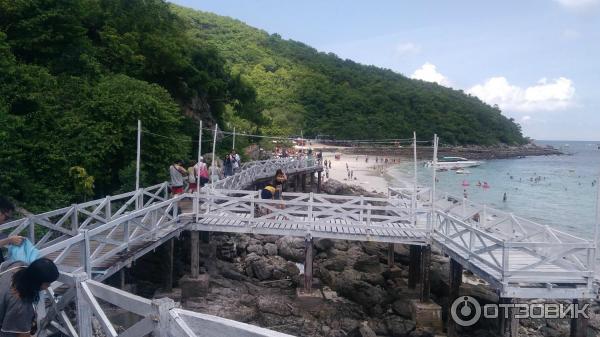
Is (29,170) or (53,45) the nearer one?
(29,170)

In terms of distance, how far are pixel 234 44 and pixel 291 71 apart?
15290mm

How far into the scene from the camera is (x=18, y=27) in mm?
20000

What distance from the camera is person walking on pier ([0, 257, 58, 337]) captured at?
3.93 m

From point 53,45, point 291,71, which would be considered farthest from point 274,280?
point 291,71

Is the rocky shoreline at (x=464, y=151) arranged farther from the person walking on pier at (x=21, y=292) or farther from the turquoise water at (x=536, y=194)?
the person walking on pier at (x=21, y=292)

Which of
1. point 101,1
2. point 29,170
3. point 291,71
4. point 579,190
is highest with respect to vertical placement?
point 291,71

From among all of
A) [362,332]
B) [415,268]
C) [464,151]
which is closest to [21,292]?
[362,332]

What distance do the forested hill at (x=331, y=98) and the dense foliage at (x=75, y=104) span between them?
4623 centimetres

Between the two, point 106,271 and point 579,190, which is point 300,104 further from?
point 106,271

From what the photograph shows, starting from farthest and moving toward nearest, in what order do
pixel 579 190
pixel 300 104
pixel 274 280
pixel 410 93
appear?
pixel 410 93 → pixel 300 104 → pixel 579 190 → pixel 274 280

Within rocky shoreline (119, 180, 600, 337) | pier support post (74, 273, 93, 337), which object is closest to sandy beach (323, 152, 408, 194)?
rocky shoreline (119, 180, 600, 337)

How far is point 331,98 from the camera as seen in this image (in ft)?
354

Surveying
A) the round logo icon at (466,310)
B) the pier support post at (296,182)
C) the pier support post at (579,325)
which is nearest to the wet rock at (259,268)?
the round logo icon at (466,310)

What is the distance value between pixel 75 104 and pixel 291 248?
33.7 ft
